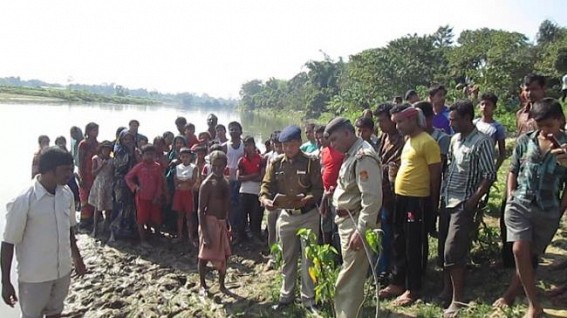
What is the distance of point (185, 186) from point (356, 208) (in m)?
3.78

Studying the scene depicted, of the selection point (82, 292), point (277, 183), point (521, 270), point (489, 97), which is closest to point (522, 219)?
point (521, 270)

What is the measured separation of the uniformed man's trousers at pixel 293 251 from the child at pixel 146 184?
3.01 meters

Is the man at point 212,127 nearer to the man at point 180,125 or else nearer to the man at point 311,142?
the man at point 180,125

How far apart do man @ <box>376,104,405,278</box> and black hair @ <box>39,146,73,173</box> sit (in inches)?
117

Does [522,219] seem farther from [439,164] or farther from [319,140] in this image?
[319,140]

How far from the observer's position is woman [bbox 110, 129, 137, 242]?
7.34 meters

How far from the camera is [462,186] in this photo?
391 centimetres

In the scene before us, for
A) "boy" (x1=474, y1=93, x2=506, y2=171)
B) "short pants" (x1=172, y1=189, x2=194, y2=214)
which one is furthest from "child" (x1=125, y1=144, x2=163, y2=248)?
"boy" (x1=474, y1=93, x2=506, y2=171)

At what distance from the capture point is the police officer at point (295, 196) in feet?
15.1

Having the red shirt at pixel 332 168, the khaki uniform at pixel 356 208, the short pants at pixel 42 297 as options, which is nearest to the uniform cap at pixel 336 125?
the khaki uniform at pixel 356 208

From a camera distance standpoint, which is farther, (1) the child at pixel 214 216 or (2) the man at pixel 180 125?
(2) the man at pixel 180 125

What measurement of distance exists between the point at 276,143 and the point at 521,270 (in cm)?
386

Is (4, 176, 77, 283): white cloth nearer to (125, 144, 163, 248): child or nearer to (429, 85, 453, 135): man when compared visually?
(125, 144, 163, 248): child

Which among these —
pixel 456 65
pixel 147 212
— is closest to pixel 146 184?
pixel 147 212
